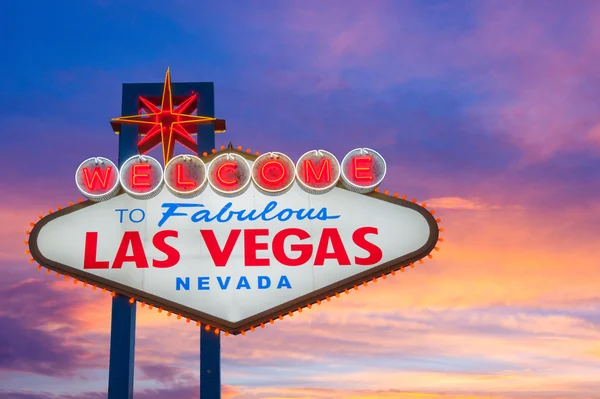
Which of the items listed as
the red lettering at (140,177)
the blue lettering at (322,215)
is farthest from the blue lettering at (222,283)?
the red lettering at (140,177)

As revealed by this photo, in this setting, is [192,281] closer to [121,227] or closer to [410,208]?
[121,227]

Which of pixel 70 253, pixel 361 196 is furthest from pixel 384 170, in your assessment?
pixel 70 253

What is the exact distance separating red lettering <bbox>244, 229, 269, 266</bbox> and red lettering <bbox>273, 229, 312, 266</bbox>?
252mm

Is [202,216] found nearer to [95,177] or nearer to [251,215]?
[251,215]

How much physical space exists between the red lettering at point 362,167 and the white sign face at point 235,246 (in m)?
0.46

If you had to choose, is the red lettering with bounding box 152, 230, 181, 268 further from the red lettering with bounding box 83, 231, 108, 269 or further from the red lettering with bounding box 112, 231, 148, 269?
the red lettering with bounding box 83, 231, 108, 269

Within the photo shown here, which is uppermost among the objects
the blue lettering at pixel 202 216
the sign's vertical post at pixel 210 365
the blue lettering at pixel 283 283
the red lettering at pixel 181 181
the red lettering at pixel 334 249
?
the red lettering at pixel 181 181

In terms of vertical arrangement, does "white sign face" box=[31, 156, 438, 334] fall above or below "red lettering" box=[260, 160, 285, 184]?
below

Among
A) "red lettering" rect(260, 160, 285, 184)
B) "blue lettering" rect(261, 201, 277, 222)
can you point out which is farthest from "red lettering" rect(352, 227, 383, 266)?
"red lettering" rect(260, 160, 285, 184)

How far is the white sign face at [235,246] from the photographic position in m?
16.9

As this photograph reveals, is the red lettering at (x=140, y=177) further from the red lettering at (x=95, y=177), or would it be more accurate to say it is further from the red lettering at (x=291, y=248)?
the red lettering at (x=291, y=248)

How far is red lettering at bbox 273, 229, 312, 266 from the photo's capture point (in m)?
17.3

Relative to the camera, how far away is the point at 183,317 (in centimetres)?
1678

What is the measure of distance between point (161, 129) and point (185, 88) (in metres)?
1.34
